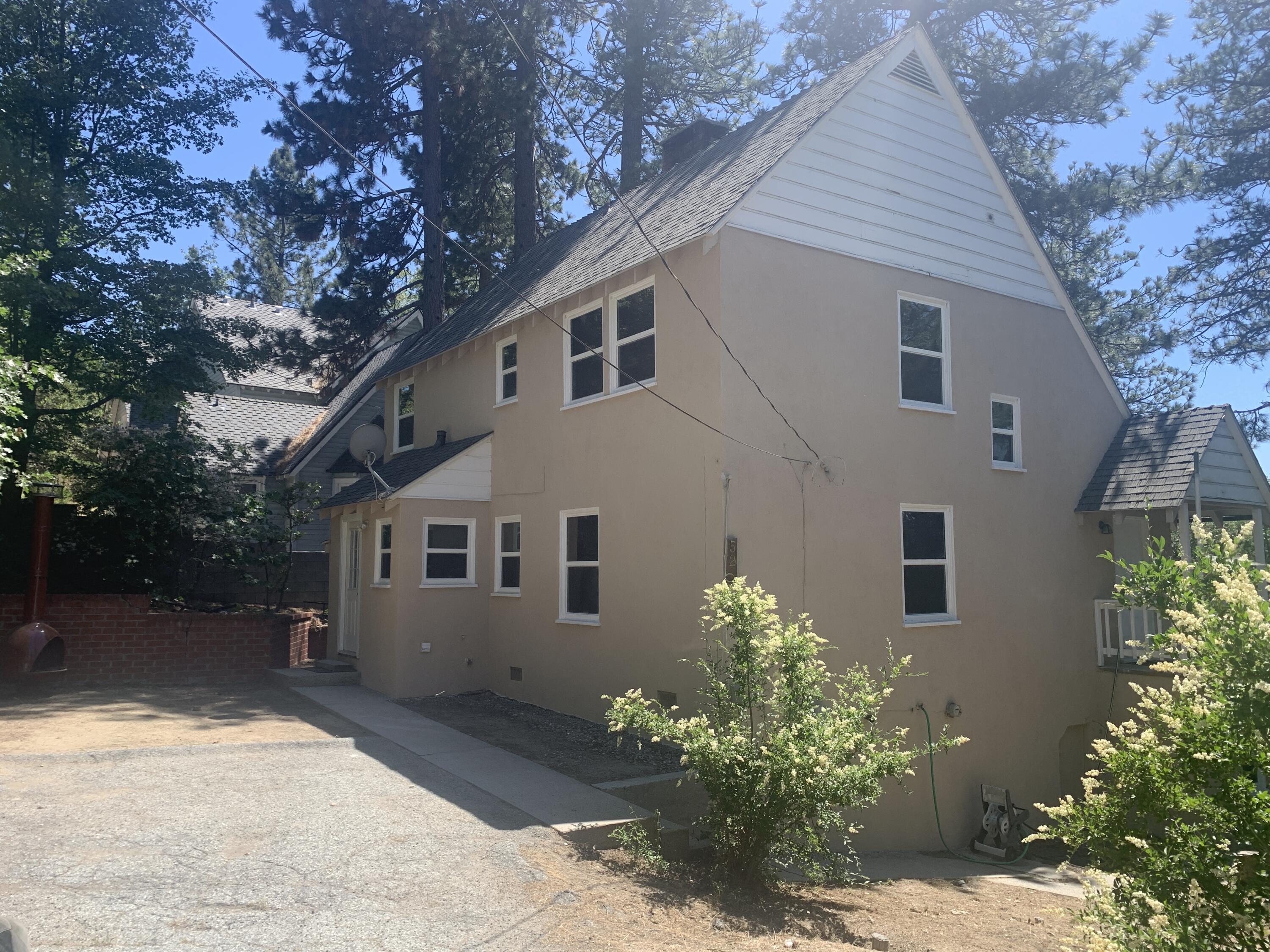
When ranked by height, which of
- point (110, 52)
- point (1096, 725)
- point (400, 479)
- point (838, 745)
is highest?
point (110, 52)

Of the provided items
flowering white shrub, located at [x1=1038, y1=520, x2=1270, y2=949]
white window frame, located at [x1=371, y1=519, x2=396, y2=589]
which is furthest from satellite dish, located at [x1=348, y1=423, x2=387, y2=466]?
flowering white shrub, located at [x1=1038, y1=520, x2=1270, y2=949]

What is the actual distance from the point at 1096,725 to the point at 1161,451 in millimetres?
4168

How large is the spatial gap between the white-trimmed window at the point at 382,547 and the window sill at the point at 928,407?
7.89 meters

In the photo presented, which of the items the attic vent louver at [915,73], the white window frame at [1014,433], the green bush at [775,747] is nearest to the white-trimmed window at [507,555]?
the green bush at [775,747]

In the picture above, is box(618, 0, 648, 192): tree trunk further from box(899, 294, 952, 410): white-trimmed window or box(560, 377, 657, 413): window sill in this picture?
box(899, 294, 952, 410): white-trimmed window

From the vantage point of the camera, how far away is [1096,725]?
45.0 ft

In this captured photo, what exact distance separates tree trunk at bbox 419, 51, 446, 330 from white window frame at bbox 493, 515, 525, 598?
10.8 meters

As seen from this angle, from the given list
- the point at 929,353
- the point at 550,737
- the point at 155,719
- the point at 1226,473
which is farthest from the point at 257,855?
the point at 1226,473

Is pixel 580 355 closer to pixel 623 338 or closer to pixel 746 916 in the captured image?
pixel 623 338

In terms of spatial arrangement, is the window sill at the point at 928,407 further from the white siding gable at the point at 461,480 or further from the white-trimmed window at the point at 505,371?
the white siding gable at the point at 461,480

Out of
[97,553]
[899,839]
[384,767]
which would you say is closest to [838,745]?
[384,767]

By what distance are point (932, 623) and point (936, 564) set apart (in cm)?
83

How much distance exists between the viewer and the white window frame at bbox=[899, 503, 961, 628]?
11.7 metres

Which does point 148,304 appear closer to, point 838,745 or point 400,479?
point 400,479
